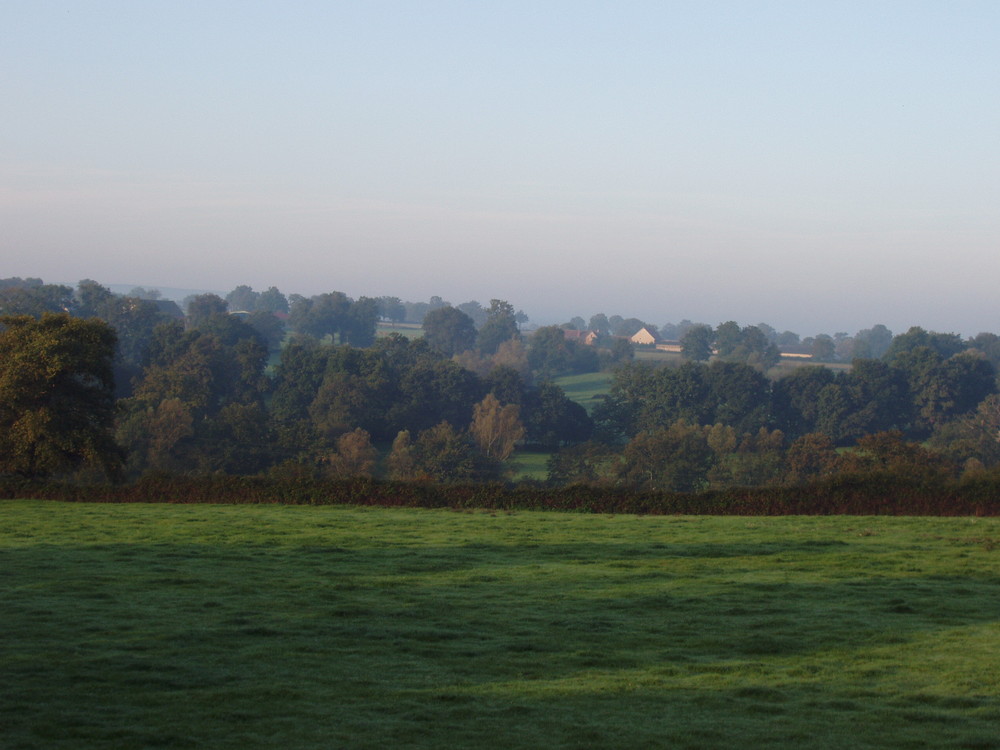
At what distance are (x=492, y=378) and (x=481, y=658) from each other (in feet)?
266

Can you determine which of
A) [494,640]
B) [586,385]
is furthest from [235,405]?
[586,385]

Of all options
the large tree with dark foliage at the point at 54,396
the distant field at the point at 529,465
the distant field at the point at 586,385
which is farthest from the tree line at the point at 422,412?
the distant field at the point at 586,385

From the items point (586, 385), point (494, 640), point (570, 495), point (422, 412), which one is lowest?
point (422, 412)

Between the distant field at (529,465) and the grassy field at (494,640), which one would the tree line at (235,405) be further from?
the grassy field at (494,640)

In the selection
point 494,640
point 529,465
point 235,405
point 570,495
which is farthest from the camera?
point 529,465

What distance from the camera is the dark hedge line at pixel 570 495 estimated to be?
1069 inches

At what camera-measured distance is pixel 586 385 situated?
466 feet

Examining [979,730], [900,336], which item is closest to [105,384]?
[979,730]

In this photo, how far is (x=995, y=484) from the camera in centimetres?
2752

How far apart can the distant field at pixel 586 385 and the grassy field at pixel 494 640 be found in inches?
3844

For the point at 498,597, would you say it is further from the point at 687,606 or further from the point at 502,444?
the point at 502,444

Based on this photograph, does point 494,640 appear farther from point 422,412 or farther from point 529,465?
point 422,412

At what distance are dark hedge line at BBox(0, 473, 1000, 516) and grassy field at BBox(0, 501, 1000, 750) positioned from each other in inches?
232

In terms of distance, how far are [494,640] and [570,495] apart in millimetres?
16545
